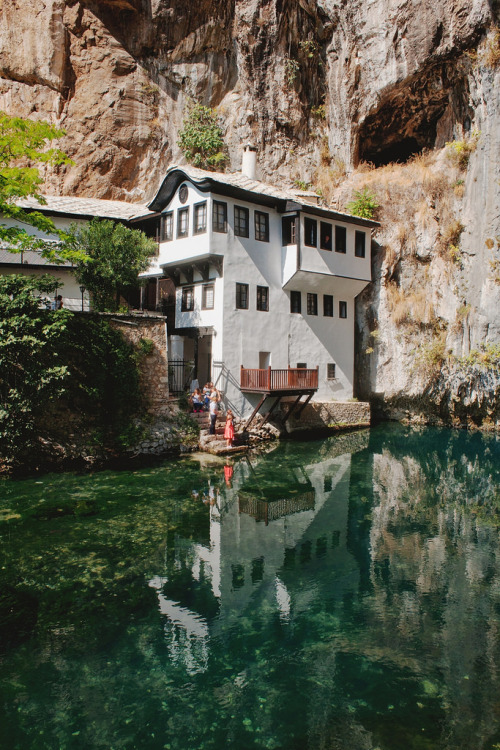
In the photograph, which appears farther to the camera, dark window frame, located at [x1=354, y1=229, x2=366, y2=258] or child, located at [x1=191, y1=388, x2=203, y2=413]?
dark window frame, located at [x1=354, y1=229, x2=366, y2=258]

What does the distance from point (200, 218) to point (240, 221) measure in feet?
6.55

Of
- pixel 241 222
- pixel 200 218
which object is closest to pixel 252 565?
pixel 200 218

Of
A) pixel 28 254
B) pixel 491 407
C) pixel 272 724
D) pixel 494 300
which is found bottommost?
pixel 272 724

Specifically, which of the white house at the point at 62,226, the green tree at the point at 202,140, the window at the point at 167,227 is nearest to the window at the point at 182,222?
the window at the point at 167,227

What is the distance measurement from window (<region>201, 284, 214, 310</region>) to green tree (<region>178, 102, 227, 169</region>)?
1426 cm

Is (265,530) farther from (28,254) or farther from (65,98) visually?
(65,98)

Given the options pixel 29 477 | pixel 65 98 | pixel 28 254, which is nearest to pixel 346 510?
pixel 29 477

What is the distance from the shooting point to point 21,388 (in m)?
17.9

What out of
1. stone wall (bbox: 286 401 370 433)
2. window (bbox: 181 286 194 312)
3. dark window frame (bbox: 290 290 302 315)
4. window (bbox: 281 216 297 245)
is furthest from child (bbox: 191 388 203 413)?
window (bbox: 281 216 297 245)

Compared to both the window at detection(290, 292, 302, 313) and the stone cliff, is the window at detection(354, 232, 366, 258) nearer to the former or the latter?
the stone cliff

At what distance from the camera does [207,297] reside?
85.9 feet

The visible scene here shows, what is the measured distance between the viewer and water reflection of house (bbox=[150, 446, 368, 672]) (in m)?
9.14

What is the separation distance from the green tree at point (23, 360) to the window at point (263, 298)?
35.8ft

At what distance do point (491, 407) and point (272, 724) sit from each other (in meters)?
25.3
